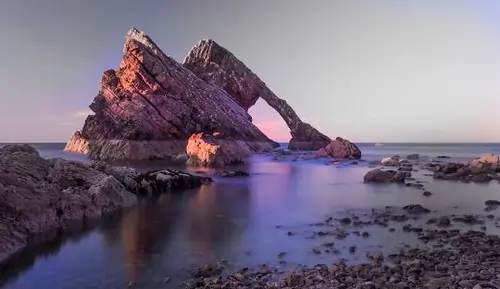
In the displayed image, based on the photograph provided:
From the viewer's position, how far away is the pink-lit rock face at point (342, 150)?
68.2 meters

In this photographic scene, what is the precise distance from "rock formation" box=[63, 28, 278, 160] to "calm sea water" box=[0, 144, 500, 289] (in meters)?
45.4

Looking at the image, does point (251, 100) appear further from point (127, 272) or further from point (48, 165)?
point (127, 272)

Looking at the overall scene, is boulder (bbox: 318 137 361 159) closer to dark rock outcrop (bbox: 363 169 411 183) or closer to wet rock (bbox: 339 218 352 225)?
dark rock outcrop (bbox: 363 169 411 183)

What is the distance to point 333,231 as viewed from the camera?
575 inches

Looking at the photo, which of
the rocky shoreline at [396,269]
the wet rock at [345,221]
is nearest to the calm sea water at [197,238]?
the rocky shoreline at [396,269]

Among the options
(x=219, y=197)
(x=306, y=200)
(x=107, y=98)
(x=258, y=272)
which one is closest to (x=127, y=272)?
(x=258, y=272)

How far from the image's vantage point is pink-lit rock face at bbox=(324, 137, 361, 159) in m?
68.2

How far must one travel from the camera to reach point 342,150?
225 ft

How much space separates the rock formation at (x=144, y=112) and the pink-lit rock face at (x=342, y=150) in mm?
22337

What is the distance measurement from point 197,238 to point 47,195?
627cm

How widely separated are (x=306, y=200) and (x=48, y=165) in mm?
14686

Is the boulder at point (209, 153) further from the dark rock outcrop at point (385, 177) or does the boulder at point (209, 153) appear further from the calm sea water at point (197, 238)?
the calm sea water at point (197, 238)

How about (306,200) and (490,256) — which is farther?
(306,200)

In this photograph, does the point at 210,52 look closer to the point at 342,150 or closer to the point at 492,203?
the point at 342,150
